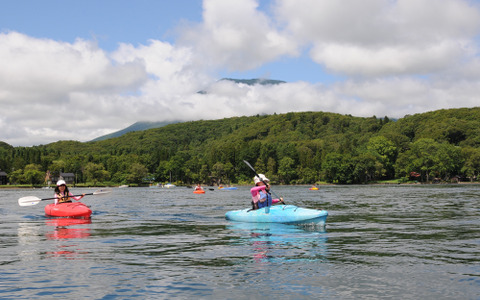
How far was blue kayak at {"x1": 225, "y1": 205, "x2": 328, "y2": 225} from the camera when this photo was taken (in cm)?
2223

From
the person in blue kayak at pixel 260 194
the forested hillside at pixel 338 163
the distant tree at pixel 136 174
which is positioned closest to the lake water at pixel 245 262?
the person in blue kayak at pixel 260 194

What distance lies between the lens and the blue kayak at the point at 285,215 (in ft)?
72.9

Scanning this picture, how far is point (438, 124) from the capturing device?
18025cm

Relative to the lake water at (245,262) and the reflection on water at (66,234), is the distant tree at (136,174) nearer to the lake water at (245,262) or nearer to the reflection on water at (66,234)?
the reflection on water at (66,234)

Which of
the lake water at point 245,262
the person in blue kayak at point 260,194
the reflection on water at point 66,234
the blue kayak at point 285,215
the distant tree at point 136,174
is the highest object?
the distant tree at point 136,174

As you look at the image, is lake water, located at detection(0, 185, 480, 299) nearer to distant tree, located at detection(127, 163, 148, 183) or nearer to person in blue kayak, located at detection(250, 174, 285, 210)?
person in blue kayak, located at detection(250, 174, 285, 210)

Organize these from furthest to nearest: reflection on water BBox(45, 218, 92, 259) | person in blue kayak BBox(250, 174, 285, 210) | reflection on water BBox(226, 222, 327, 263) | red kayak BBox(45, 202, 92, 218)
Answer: red kayak BBox(45, 202, 92, 218) → person in blue kayak BBox(250, 174, 285, 210) → reflection on water BBox(45, 218, 92, 259) → reflection on water BBox(226, 222, 327, 263)

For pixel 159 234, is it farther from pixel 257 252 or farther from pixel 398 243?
pixel 398 243

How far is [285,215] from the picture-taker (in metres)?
23.3

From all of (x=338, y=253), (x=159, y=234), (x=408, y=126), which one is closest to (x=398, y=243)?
(x=338, y=253)

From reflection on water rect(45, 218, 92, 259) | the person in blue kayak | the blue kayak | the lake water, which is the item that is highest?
the person in blue kayak

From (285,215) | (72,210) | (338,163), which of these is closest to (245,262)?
(285,215)

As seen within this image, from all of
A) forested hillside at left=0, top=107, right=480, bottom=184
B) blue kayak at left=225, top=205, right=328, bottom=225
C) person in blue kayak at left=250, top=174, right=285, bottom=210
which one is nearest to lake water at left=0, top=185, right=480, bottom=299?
blue kayak at left=225, top=205, right=328, bottom=225

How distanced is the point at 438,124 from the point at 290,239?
179 m
